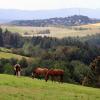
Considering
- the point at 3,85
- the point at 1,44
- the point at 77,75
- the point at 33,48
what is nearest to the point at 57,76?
the point at 3,85

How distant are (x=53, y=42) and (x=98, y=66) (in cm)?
12567

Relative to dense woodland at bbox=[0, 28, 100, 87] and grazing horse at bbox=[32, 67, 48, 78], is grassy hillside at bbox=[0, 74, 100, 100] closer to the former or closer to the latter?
grazing horse at bbox=[32, 67, 48, 78]

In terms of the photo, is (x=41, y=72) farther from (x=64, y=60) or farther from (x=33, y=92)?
(x=64, y=60)

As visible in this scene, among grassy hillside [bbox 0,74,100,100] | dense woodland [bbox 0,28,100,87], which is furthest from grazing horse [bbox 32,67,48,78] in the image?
dense woodland [bbox 0,28,100,87]

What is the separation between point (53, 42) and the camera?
194 meters

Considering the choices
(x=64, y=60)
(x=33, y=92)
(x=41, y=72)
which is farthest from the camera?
(x=64, y=60)

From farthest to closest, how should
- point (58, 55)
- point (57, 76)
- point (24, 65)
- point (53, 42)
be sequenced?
point (53, 42)
point (58, 55)
point (24, 65)
point (57, 76)

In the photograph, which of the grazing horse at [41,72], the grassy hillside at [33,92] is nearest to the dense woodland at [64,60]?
the grazing horse at [41,72]

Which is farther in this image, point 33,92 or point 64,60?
point 64,60

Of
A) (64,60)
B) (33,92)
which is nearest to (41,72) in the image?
(33,92)

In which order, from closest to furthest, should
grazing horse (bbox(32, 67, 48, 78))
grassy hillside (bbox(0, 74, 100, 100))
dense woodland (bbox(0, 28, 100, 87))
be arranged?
grassy hillside (bbox(0, 74, 100, 100)) → grazing horse (bbox(32, 67, 48, 78)) → dense woodland (bbox(0, 28, 100, 87))

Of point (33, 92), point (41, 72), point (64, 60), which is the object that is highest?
point (33, 92)

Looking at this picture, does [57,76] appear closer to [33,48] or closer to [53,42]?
[33,48]

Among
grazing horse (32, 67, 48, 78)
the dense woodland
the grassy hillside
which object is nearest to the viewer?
the grassy hillside
